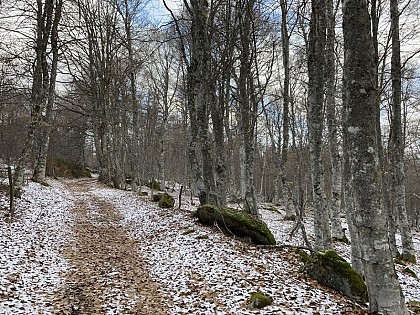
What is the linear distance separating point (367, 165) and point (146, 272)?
4969 mm

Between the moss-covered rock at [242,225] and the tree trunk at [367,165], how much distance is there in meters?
4.76

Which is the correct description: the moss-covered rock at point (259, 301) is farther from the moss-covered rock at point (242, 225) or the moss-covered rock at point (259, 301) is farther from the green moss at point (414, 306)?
the moss-covered rock at point (242, 225)

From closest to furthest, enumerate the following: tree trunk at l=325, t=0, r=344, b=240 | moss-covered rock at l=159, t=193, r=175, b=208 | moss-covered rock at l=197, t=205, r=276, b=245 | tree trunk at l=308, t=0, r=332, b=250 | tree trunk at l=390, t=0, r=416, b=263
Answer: tree trunk at l=308, t=0, r=332, b=250 < tree trunk at l=325, t=0, r=344, b=240 < moss-covered rock at l=197, t=205, r=276, b=245 < tree trunk at l=390, t=0, r=416, b=263 < moss-covered rock at l=159, t=193, r=175, b=208

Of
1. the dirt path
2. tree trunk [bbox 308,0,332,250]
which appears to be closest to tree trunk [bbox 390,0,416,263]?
tree trunk [bbox 308,0,332,250]

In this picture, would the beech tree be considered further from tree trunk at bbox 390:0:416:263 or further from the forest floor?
tree trunk at bbox 390:0:416:263

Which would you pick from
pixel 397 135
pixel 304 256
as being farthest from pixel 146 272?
pixel 397 135

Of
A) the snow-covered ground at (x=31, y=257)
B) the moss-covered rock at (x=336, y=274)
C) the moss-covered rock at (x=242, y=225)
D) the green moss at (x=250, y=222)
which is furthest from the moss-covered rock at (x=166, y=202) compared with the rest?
the moss-covered rock at (x=336, y=274)

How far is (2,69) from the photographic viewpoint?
1413 centimetres

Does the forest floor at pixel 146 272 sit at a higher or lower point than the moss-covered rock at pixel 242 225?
lower

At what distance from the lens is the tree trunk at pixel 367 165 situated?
4.36m

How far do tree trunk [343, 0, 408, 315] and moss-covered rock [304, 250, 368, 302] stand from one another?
1.46 m

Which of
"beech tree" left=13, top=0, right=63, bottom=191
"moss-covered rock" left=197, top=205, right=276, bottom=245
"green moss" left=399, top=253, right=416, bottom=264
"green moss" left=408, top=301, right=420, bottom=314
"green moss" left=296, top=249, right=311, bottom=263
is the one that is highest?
"beech tree" left=13, top=0, right=63, bottom=191

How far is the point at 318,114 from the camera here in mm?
7859

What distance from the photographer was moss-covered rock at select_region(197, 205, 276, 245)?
9.23 metres
